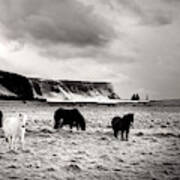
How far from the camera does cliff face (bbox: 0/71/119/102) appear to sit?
99.9m

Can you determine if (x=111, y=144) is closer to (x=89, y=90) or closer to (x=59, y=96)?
(x=59, y=96)

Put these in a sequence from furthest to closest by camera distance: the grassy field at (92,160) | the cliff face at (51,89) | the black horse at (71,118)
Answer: the cliff face at (51,89) → the black horse at (71,118) → the grassy field at (92,160)

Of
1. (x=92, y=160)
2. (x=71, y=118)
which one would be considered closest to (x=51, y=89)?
(x=71, y=118)

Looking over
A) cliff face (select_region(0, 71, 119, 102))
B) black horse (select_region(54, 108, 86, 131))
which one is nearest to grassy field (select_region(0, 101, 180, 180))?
black horse (select_region(54, 108, 86, 131))

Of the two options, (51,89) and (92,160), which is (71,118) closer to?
(92,160)

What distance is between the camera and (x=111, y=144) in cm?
1088

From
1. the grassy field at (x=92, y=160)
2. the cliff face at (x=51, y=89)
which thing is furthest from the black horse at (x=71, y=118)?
the cliff face at (x=51, y=89)

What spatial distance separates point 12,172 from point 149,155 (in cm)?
411

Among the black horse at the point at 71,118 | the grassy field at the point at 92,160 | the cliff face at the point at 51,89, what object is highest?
the cliff face at the point at 51,89

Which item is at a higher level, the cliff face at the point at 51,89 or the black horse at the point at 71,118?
the cliff face at the point at 51,89

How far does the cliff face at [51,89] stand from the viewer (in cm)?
9994

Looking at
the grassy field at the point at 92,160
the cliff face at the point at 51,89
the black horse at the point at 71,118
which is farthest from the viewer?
the cliff face at the point at 51,89

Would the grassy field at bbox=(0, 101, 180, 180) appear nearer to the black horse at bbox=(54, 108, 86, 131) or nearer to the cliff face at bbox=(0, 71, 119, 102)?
Result: the black horse at bbox=(54, 108, 86, 131)

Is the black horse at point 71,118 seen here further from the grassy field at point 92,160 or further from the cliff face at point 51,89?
the cliff face at point 51,89
